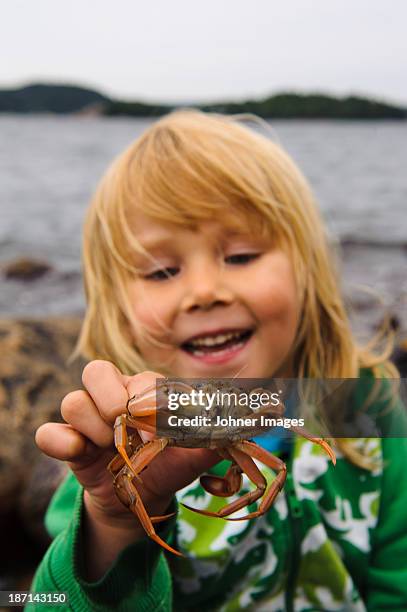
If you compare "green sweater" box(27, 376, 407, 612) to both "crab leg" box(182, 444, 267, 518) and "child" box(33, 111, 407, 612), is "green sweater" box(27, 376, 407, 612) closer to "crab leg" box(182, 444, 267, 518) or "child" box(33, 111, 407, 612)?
"child" box(33, 111, 407, 612)

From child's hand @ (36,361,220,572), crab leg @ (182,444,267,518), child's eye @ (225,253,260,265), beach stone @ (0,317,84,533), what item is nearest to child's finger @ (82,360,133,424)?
child's hand @ (36,361,220,572)

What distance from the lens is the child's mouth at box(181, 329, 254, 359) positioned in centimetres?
231

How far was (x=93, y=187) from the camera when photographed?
15.4m

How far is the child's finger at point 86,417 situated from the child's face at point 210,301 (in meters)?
0.97

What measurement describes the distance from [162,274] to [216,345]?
1.06 ft

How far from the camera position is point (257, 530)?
234 cm

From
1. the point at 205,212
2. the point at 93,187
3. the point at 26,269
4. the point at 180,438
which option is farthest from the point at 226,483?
the point at 93,187

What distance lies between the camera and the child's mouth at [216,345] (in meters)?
2.31

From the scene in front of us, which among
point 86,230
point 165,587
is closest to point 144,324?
point 86,230

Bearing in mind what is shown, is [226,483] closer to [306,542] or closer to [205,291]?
[205,291]

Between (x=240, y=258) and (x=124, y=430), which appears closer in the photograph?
(x=124, y=430)

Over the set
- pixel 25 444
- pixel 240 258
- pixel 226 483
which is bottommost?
pixel 25 444

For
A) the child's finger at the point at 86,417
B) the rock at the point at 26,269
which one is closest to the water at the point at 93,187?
the rock at the point at 26,269

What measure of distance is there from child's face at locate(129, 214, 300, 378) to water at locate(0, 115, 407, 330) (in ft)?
3.10
